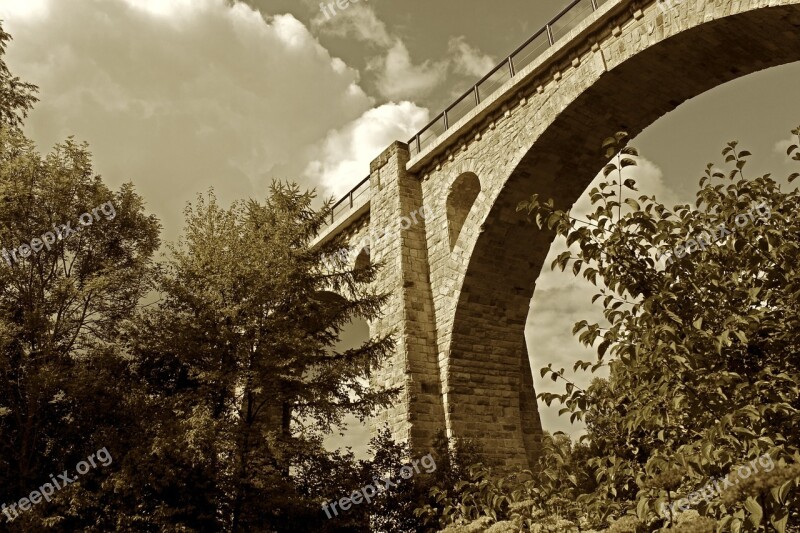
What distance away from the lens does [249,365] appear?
945cm

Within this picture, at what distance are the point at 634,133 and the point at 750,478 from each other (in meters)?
10.8

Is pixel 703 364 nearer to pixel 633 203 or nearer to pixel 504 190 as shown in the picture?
pixel 633 203

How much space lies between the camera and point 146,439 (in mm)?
8461

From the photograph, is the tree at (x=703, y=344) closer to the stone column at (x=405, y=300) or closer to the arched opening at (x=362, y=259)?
the stone column at (x=405, y=300)

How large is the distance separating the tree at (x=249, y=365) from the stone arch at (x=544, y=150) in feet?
10.5

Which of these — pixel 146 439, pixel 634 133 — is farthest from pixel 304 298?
pixel 634 133

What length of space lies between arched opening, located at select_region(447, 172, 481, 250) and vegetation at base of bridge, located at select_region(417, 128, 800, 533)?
1011 centimetres

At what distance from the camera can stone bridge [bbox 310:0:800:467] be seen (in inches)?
422

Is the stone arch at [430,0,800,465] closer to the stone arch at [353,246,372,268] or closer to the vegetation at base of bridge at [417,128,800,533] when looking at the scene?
the stone arch at [353,246,372,268]

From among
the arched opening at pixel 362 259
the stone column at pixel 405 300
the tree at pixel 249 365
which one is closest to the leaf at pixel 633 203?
the tree at pixel 249 365

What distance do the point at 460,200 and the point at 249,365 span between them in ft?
24.0

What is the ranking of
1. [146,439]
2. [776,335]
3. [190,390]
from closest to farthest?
[776,335] < [146,439] < [190,390]

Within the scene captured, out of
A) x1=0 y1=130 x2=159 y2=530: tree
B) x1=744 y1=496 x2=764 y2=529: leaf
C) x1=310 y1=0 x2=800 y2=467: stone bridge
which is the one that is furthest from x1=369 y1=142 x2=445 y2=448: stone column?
x1=744 y1=496 x2=764 y2=529: leaf

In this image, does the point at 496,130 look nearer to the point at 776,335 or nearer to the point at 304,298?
the point at 304,298
